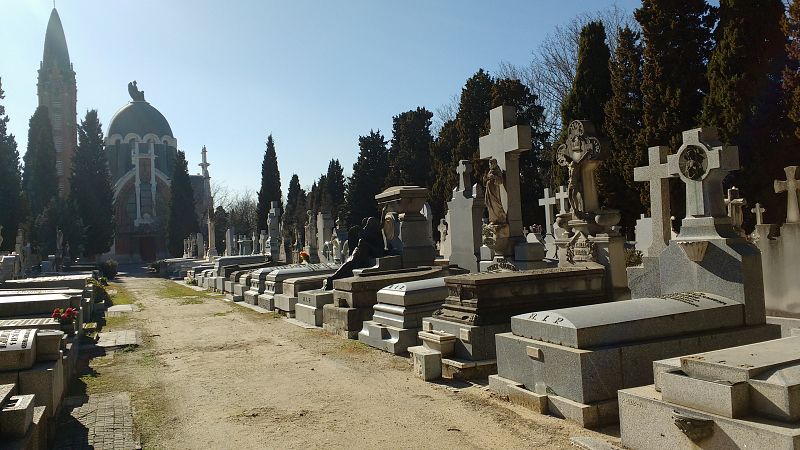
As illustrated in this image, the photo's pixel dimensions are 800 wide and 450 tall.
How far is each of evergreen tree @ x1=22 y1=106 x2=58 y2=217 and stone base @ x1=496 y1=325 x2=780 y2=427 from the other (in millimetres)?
58568

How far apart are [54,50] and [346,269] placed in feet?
232

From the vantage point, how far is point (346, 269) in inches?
460

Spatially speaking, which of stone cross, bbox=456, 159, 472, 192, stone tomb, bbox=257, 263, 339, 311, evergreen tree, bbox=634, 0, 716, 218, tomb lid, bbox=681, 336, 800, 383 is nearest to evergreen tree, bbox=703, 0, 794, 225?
evergreen tree, bbox=634, 0, 716, 218

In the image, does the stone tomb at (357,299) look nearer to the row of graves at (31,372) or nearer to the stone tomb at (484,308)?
the stone tomb at (484,308)

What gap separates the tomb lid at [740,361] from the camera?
3299 millimetres

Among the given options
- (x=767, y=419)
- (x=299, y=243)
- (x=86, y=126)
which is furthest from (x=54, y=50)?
(x=767, y=419)

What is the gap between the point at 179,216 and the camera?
64.1 metres

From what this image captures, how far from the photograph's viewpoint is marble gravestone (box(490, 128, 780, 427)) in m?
4.57

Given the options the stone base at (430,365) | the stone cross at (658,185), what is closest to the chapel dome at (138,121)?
the stone cross at (658,185)

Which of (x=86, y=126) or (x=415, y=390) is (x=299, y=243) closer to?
(x=415, y=390)

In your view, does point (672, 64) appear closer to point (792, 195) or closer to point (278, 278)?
point (792, 195)

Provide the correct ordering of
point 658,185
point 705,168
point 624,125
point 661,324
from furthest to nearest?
point 624,125 < point 658,185 < point 705,168 < point 661,324

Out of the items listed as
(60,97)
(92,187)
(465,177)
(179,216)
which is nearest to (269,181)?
(179,216)

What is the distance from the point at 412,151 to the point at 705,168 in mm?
37686
